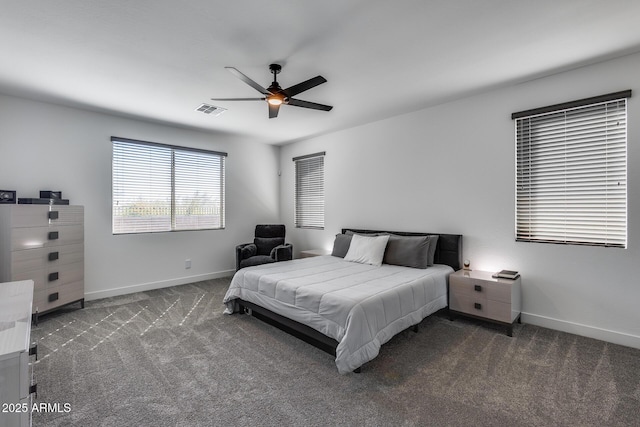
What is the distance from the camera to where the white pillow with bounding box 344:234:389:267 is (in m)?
3.97

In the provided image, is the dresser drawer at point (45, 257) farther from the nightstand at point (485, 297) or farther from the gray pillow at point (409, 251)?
the nightstand at point (485, 297)

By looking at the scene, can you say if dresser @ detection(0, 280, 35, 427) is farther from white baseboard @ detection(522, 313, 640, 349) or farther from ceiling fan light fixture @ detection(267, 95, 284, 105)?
white baseboard @ detection(522, 313, 640, 349)

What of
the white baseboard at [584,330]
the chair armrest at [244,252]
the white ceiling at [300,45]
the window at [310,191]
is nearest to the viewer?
the white ceiling at [300,45]

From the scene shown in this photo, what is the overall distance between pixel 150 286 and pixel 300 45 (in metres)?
4.33

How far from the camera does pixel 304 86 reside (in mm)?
2715

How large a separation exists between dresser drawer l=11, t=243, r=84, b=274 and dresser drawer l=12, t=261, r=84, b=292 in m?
0.04

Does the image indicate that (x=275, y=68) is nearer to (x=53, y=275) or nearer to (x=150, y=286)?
(x=53, y=275)

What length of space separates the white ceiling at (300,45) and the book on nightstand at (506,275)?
7.16 ft

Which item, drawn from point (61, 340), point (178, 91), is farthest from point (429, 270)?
point (61, 340)

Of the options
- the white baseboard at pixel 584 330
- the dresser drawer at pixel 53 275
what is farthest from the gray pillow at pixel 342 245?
the dresser drawer at pixel 53 275

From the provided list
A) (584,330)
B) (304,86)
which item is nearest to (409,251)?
(584,330)

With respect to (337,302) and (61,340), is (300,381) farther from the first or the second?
(61,340)

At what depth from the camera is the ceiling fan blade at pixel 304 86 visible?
257cm

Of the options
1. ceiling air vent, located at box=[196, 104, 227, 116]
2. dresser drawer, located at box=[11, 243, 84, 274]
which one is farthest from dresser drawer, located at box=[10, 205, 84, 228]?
ceiling air vent, located at box=[196, 104, 227, 116]
